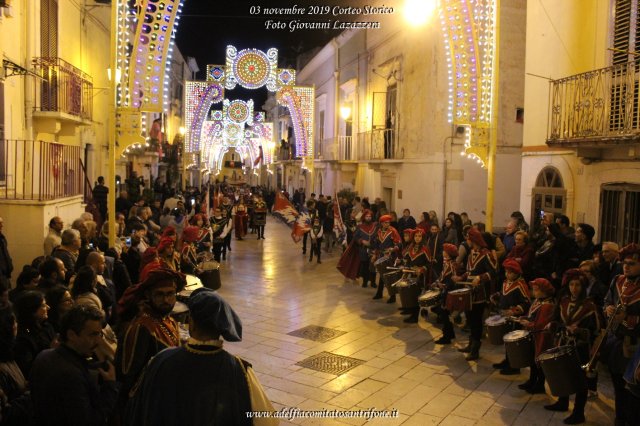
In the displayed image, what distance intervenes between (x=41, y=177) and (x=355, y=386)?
6818 millimetres

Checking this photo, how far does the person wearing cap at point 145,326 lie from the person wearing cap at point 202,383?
2.73ft

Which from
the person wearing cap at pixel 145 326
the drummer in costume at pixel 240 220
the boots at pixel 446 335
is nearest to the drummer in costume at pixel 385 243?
the boots at pixel 446 335

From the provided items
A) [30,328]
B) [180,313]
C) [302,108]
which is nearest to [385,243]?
[180,313]

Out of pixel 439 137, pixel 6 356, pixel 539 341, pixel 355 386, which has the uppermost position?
pixel 439 137

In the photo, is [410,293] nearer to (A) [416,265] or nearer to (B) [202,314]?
(A) [416,265]

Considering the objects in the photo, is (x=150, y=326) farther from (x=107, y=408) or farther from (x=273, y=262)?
(x=273, y=262)

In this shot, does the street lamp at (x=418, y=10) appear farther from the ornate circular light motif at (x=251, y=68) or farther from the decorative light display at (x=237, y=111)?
the decorative light display at (x=237, y=111)

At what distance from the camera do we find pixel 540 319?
7.01 meters

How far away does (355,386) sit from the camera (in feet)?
24.4

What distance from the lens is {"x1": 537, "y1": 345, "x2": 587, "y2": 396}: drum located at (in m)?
6.22

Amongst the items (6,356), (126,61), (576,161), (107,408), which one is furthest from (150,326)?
(576,161)

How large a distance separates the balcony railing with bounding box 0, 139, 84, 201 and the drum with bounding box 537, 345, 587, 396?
8.26 meters

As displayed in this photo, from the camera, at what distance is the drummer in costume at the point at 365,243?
13127 mm

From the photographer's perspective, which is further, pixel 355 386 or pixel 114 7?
pixel 114 7
